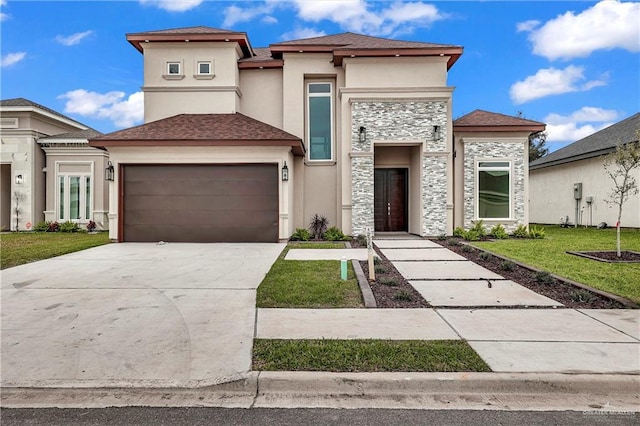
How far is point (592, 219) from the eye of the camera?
18125 mm

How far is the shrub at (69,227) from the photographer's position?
1691 centimetres

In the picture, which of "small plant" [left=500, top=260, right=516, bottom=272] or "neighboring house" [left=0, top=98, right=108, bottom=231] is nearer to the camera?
"small plant" [left=500, top=260, right=516, bottom=272]

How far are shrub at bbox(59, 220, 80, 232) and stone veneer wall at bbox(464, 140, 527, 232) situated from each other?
684 inches

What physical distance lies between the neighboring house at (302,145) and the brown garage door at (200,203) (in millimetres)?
34

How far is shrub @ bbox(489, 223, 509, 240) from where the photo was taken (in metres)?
13.7

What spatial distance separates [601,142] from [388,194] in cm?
1178

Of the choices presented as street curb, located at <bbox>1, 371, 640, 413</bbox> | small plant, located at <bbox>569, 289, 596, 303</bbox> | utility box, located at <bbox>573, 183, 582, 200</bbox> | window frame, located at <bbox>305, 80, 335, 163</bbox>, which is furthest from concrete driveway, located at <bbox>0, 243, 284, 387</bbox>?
utility box, located at <bbox>573, 183, 582, 200</bbox>

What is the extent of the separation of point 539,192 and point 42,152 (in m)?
27.8

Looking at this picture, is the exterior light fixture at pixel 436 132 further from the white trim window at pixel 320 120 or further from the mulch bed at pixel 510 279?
the mulch bed at pixel 510 279

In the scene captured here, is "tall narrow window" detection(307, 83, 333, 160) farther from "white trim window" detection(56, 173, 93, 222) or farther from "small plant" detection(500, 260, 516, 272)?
"white trim window" detection(56, 173, 93, 222)

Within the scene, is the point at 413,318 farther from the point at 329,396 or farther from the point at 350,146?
the point at 350,146

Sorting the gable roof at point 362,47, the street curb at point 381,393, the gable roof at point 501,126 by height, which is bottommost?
the street curb at point 381,393

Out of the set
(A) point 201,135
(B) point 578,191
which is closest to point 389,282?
(A) point 201,135

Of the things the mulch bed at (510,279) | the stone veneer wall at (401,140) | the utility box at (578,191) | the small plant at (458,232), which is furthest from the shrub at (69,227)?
the utility box at (578,191)
